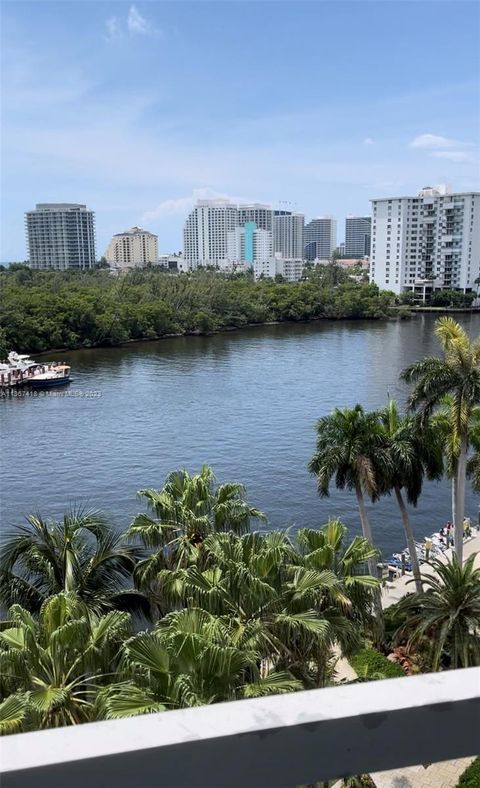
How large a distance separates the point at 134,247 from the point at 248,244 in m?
22.9

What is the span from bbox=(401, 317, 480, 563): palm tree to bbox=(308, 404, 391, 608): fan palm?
0.84 metres

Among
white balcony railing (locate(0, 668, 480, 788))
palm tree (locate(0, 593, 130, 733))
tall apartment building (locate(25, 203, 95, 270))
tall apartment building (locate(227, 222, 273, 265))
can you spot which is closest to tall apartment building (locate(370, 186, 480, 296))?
tall apartment building (locate(25, 203, 95, 270))

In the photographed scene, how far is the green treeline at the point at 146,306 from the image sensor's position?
44.9m

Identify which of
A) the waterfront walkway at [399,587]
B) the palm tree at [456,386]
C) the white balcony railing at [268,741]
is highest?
the white balcony railing at [268,741]

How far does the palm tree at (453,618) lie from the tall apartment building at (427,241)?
69970 mm

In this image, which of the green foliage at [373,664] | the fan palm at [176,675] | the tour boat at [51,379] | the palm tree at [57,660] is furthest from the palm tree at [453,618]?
the tour boat at [51,379]

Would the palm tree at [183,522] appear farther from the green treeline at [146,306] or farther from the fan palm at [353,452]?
the green treeline at [146,306]

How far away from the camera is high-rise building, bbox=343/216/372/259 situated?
18488cm

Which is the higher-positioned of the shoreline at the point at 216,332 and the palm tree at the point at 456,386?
the palm tree at the point at 456,386

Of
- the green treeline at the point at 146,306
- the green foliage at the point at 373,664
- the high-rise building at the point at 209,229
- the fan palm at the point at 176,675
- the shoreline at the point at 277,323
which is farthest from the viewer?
the high-rise building at the point at 209,229

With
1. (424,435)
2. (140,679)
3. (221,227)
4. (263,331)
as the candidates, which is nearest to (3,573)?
(140,679)

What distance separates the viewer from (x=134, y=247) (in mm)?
136875

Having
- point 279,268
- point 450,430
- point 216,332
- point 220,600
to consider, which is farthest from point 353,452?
point 279,268

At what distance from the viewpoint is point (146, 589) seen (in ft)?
22.7
